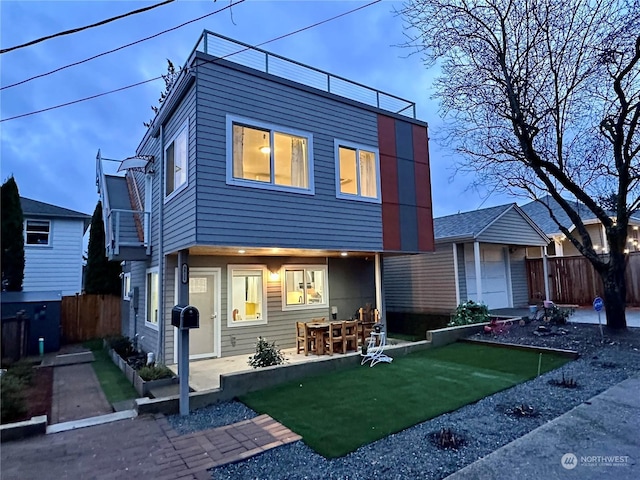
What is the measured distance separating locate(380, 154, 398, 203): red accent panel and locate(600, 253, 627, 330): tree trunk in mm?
5380

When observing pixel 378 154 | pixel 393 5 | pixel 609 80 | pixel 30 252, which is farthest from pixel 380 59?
pixel 30 252

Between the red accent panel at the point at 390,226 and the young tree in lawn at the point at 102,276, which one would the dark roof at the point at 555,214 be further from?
the young tree in lawn at the point at 102,276

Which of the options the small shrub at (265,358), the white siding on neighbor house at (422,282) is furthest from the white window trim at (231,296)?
the white siding on neighbor house at (422,282)

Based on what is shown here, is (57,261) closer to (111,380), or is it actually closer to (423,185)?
(111,380)

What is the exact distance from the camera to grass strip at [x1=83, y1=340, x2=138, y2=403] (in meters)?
6.68

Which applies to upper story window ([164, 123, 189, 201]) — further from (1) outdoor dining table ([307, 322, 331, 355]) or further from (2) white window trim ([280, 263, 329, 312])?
(1) outdoor dining table ([307, 322, 331, 355])

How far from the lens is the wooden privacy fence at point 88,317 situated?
43.1ft

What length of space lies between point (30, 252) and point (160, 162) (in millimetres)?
11741

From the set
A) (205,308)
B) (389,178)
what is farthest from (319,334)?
(389,178)

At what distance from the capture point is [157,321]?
8641 millimetres

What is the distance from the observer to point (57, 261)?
1675 cm

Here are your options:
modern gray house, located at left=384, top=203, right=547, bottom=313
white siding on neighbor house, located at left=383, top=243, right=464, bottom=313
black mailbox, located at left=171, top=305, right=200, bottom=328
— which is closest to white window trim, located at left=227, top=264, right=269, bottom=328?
black mailbox, located at left=171, top=305, right=200, bottom=328

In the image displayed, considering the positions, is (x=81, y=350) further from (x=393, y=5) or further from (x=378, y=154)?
(x=393, y=5)

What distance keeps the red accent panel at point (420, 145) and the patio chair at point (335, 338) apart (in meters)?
4.93
